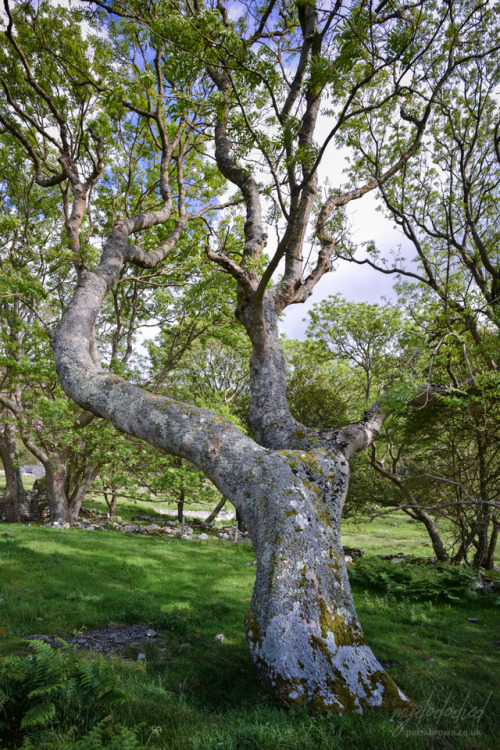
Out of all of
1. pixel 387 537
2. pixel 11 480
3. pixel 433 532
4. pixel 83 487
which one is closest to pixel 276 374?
pixel 433 532

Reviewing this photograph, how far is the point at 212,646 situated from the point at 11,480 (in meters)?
15.9

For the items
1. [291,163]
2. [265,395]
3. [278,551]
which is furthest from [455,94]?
[278,551]

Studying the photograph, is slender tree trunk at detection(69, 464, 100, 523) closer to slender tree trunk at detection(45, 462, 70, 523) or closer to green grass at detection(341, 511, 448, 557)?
slender tree trunk at detection(45, 462, 70, 523)

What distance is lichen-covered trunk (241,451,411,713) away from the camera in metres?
2.88

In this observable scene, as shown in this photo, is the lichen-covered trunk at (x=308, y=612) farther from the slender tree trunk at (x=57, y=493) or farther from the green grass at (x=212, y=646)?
the slender tree trunk at (x=57, y=493)

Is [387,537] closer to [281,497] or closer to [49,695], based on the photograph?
[281,497]

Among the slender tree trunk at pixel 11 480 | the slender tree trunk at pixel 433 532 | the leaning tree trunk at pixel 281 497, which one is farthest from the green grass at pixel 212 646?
the slender tree trunk at pixel 11 480

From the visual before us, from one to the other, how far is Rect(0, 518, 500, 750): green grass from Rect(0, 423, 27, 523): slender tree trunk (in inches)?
272

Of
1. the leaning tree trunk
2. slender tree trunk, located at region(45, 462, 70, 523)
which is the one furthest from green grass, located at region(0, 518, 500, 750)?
slender tree trunk, located at region(45, 462, 70, 523)

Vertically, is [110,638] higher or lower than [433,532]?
lower

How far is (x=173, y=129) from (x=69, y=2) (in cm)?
312

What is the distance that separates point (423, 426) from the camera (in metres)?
9.26

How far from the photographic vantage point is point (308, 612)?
10.3 ft

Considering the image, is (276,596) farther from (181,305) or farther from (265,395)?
(181,305)
